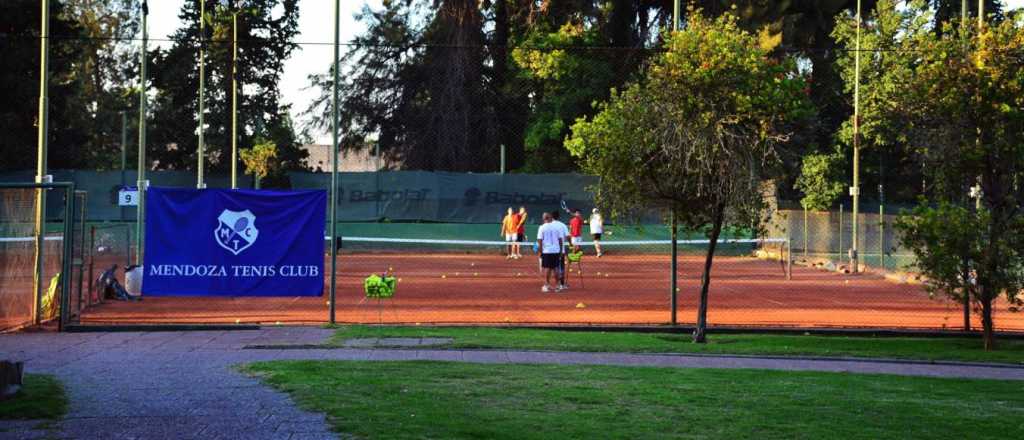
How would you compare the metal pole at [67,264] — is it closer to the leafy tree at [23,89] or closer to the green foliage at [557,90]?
the green foliage at [557,90]

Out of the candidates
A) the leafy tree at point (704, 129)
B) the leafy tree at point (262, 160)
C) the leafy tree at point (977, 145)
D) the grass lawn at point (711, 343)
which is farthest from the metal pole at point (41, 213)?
the leafy tree at point (262, 160)

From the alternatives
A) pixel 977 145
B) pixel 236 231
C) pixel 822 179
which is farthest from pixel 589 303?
pixel 822 179

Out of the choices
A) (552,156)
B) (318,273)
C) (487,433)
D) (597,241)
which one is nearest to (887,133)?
(318,273)

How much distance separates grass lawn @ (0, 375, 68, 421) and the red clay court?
709cm

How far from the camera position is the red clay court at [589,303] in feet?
63.4

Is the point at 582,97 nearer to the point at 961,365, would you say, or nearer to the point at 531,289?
the point at 531,289

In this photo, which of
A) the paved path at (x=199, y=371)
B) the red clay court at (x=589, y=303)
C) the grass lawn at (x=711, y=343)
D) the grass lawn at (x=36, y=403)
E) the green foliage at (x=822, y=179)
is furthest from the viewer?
the green foliage at (x=822, y=179)

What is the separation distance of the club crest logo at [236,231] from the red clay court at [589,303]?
4.48 feet

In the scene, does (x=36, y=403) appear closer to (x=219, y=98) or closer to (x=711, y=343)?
(x=711, y=343)

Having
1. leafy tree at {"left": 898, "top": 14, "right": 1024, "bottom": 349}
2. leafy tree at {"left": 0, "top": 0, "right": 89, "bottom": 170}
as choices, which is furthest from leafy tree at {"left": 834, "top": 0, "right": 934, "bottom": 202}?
leafy tree at {"left": 0, "top": 0, "right": 89, "bottom": 170}

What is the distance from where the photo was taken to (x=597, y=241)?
1439 inches

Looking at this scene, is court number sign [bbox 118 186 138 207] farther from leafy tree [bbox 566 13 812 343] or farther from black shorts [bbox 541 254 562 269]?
leafy tree [bbox 566 13 812 343]

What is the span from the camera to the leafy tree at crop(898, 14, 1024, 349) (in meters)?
15.4

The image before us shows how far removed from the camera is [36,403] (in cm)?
930
